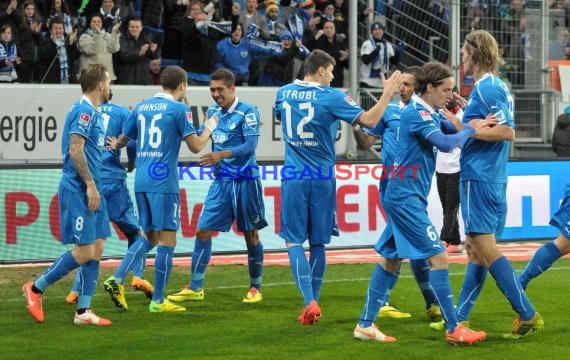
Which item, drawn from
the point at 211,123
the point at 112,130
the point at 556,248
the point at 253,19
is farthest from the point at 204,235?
the point at 253,19

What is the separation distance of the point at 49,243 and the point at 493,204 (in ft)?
22.5

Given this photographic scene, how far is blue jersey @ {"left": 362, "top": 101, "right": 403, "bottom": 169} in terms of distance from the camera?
359 inches

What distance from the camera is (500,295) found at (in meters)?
10.6

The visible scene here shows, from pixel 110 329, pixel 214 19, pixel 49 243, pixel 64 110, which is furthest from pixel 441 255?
pixel 214 19

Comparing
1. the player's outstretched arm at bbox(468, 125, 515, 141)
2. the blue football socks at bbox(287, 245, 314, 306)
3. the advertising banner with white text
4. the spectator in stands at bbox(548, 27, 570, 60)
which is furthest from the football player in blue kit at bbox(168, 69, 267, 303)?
the spectator in stands at bbox(548, 27, 570, 60)

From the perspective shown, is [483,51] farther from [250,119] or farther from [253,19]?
[253,19]

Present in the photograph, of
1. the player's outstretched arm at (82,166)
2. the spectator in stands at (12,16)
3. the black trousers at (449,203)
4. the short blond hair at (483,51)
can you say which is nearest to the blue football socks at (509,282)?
the short blond hair at (483,51)

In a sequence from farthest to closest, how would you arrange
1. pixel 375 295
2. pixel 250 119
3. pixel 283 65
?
pixel 283 65 < pixel 250 119 < pixel 375 295

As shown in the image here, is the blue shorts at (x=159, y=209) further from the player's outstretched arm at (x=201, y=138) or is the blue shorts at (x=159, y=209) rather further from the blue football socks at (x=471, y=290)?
the blue football socks at (x=471, y=290)

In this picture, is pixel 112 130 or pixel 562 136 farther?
pixel 562 136

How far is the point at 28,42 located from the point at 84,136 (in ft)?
26.3

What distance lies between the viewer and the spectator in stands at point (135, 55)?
1664 centimetres

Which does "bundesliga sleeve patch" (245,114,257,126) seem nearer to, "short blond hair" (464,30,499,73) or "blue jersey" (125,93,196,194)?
"blue jersey" (125,93,196,194)

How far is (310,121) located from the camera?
29.3 ft
